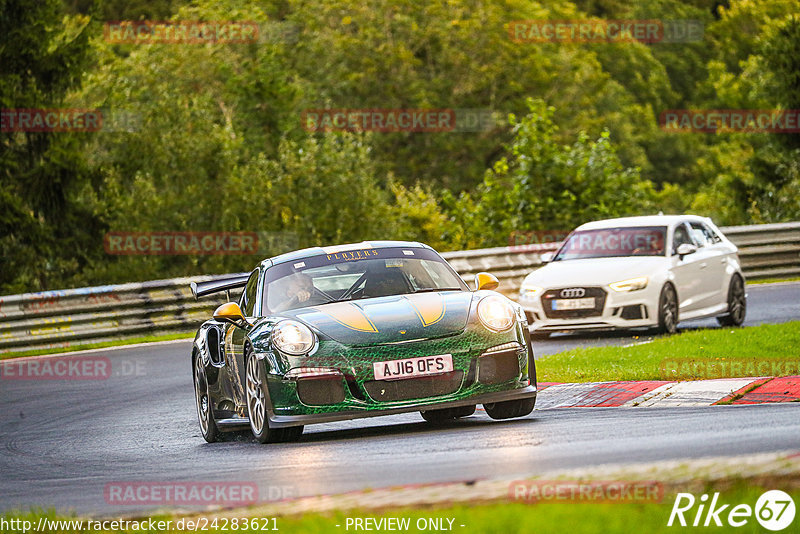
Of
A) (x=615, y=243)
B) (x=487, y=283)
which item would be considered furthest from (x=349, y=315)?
(x=615, y=243)

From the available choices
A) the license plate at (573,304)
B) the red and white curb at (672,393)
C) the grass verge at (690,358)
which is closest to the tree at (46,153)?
the license plate at (573,304)

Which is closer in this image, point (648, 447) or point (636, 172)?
point (648, 447)

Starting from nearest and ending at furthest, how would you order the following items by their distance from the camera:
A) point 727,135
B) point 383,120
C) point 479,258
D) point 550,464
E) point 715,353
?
1. point 550,464
2. point 715,353
3. point 479,258
4. point 383,120
5. point 727,135

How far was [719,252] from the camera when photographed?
18.9 m

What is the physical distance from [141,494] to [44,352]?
13487 mm

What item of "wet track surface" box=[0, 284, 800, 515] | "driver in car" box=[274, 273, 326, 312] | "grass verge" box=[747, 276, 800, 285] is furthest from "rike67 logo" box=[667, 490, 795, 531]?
"grass verge" box=[747, 276, 800, 285]

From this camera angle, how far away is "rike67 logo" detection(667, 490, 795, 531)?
5.29 meters

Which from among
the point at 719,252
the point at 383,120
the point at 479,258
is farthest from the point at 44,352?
the point at 383,120

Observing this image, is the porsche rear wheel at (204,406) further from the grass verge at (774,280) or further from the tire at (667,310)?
the grass verge at (774,280)

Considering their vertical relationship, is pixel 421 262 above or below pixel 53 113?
above

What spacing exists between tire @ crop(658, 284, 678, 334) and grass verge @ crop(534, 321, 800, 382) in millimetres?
1112

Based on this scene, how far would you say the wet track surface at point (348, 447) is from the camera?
755 cm

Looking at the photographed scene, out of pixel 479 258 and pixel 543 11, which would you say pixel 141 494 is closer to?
pixel 479 258

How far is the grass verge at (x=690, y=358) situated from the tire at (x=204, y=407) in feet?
10.9
